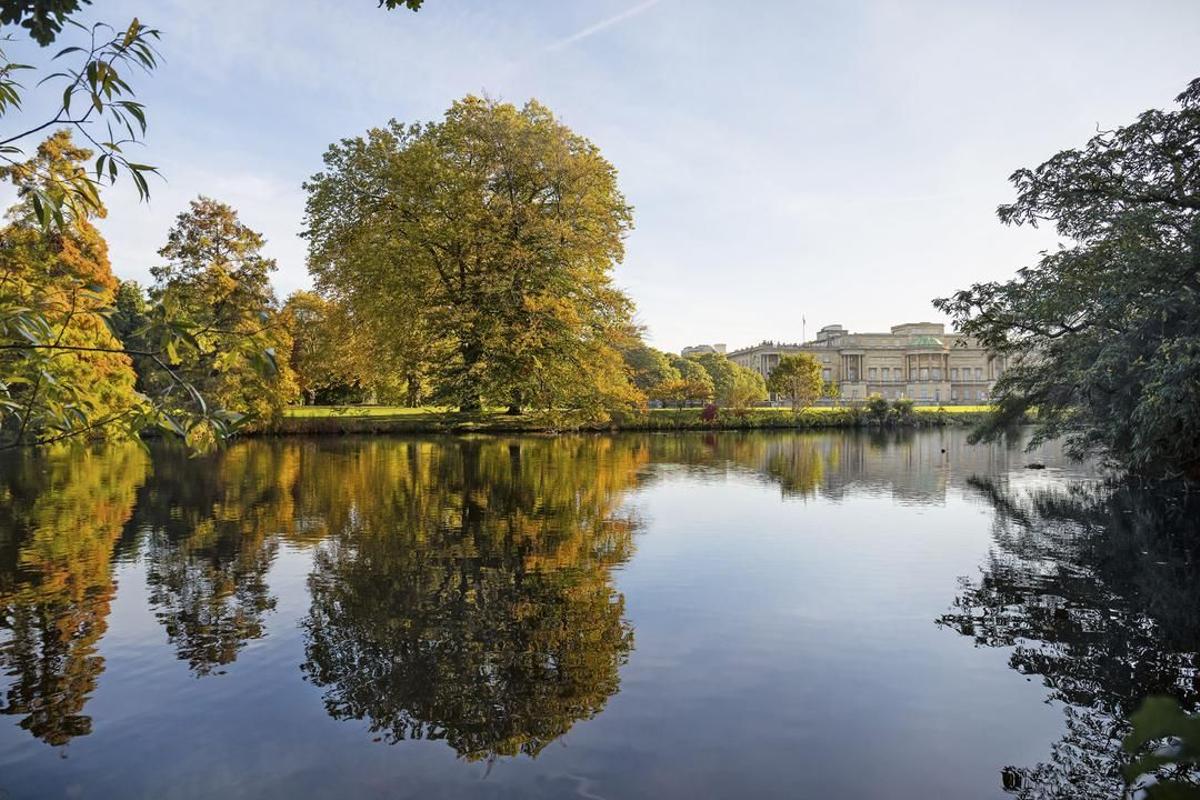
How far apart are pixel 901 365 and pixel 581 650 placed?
113065 mm

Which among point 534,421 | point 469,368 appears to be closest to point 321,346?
point 534,421

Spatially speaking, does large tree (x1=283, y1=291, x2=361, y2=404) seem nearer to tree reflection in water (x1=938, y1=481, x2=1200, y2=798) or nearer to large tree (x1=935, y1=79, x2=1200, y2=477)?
large tree (x1=935, y1=79, x2=1200, y2=477)

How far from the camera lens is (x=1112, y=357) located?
1461 cm

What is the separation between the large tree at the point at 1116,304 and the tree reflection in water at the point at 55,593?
14.9m

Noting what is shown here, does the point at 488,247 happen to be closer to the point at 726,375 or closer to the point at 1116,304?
the point at 1116,304

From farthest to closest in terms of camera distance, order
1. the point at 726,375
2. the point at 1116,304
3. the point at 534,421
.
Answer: the point at 726,375
the point at 534,421
the point at 1116,304

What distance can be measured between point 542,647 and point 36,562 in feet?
24.4

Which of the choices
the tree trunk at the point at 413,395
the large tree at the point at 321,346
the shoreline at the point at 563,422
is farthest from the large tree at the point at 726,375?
the large tree at the point at 321,346

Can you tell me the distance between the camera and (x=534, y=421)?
38312mm

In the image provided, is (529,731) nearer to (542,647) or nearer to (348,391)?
(542,647)

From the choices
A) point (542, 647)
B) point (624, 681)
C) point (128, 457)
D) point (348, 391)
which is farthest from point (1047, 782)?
point (348, 391)

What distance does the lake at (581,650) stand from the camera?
4602mm

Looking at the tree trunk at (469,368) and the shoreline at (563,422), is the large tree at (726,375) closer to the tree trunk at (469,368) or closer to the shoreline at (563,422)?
the shoreline at (563,422)

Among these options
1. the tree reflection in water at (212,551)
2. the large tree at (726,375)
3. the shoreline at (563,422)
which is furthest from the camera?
the large tree at (726,375)
